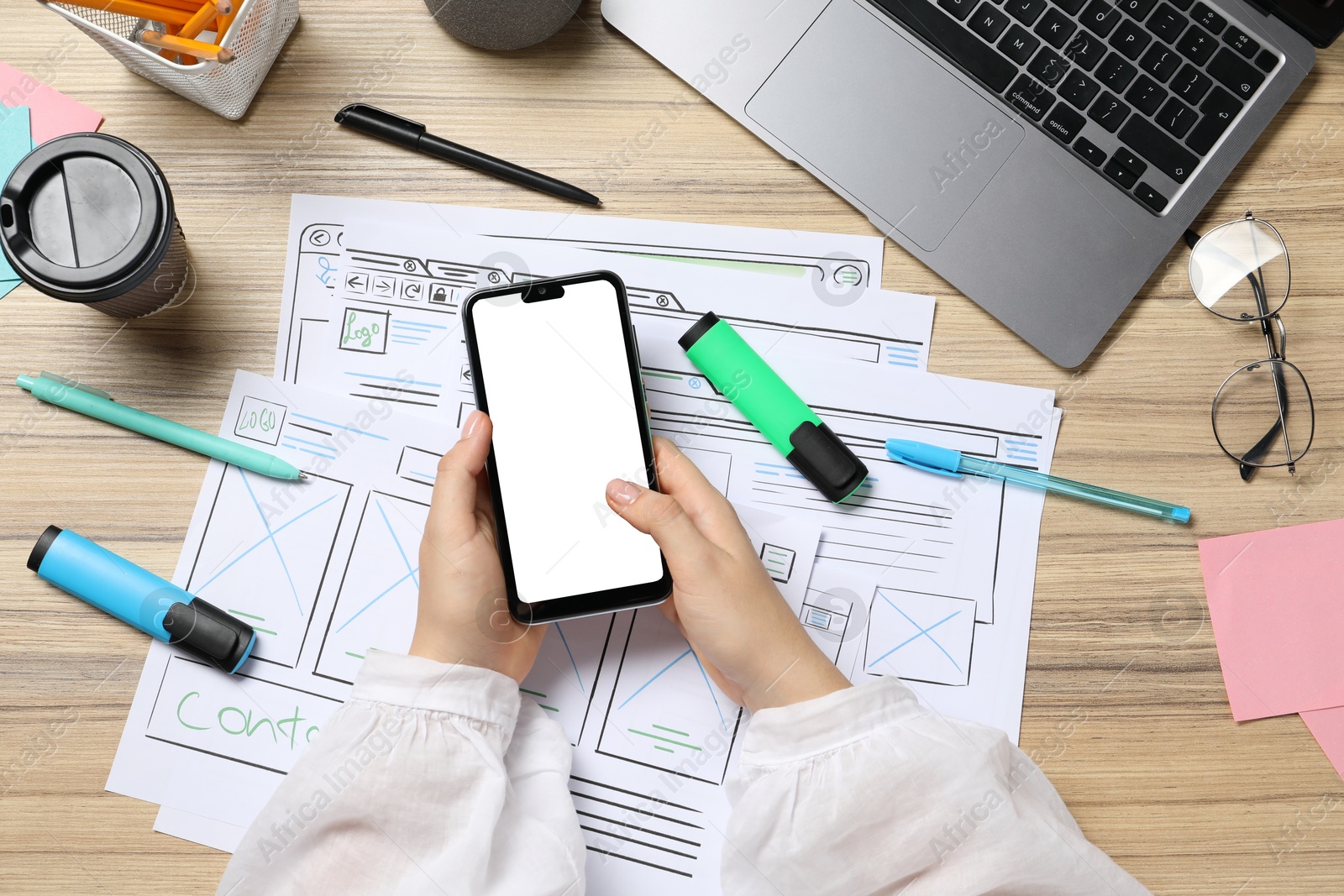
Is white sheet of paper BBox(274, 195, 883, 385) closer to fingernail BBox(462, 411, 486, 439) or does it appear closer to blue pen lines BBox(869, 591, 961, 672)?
fingernail BBox(462, 411, 486, 439)

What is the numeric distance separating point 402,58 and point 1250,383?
31.0 inches

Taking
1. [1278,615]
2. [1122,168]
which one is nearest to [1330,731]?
[1278,615]

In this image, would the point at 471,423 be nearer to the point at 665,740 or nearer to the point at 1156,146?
the point at 665,740

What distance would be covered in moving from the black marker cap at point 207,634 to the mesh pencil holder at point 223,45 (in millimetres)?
414

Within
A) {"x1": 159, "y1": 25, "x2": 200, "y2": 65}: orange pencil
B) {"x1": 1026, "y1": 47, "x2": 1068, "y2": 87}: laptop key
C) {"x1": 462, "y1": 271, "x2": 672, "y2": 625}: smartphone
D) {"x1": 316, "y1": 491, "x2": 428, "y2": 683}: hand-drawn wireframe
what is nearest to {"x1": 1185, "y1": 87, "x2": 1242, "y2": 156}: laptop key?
{"x1": 1026, "y1": 47, "x2": 1068, "y2": 87}: laptop key

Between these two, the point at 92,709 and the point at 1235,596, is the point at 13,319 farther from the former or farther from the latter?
the point at 1235,596

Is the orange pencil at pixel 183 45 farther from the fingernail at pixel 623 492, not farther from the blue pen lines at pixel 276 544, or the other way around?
the fingernail at pixel 623 492

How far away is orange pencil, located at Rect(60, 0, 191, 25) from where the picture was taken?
23.8 inches

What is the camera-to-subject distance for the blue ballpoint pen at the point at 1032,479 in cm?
70

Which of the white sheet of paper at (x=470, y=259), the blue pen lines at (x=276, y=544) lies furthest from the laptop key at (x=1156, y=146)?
the blue pen lines at (x=276, y=544)

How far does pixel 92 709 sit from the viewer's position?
677 mm

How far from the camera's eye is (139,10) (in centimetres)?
62

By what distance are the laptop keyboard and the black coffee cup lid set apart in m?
0.66

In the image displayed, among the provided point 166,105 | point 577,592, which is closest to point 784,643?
point 577,592
